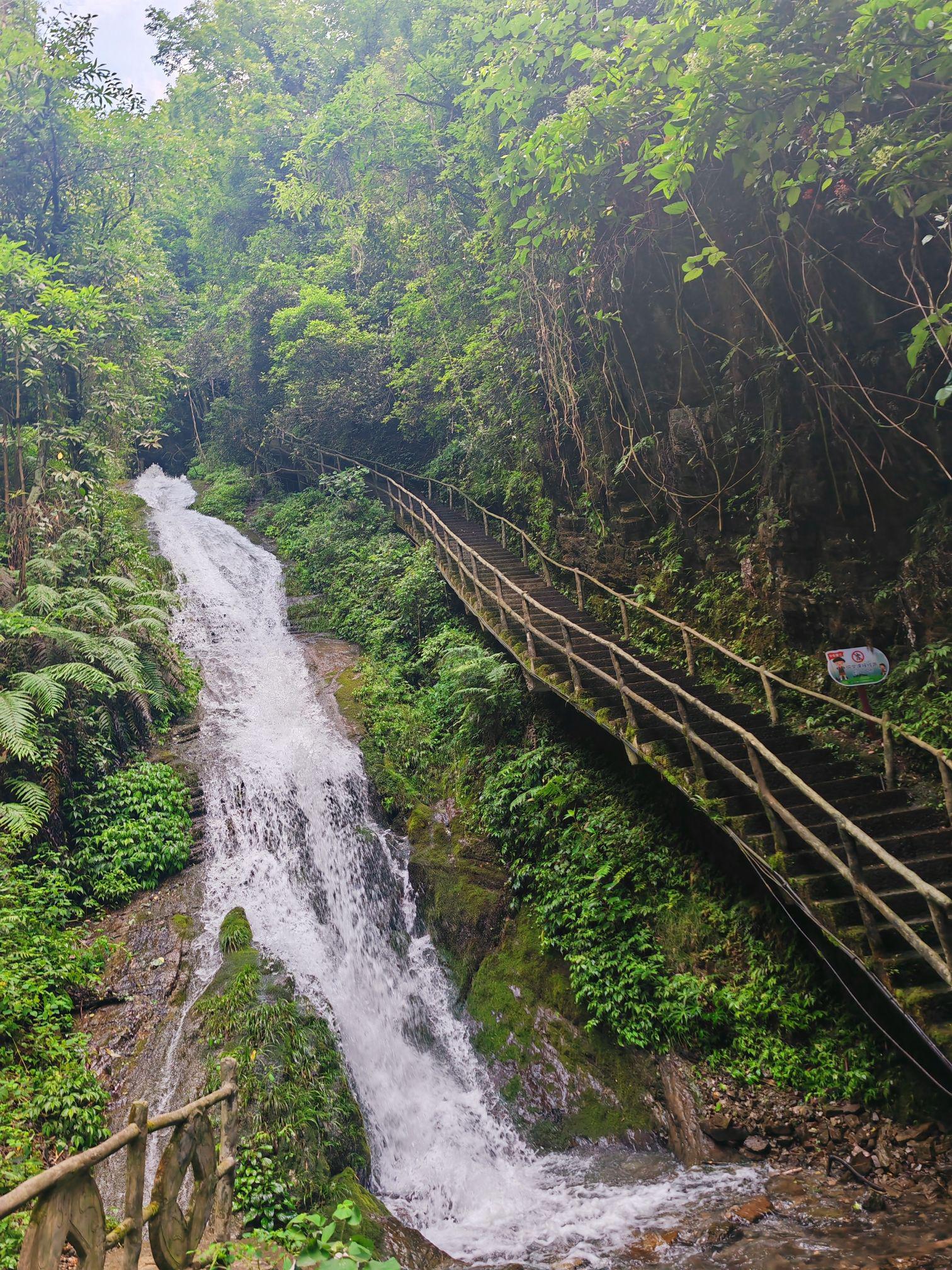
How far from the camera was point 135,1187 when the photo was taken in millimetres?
3205

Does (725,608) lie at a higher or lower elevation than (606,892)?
higher

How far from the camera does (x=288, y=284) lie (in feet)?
85.4

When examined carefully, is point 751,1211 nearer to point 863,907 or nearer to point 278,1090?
point 863,907

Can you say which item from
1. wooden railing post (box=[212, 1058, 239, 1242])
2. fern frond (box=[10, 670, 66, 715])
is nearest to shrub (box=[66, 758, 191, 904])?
fern frond (box=[10, 670, 66, 715])

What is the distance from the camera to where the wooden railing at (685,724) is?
5.20 metres

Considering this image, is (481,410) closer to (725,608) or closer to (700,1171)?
(725,608)

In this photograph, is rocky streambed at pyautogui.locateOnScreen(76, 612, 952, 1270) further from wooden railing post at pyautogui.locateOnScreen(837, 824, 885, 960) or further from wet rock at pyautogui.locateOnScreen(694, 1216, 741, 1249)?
wooden railing post at pyautogui.locateOnScreen(837, 824, 885, 960)

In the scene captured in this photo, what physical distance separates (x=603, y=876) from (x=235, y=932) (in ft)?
14.1

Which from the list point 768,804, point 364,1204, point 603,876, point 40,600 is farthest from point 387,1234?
point 40,600

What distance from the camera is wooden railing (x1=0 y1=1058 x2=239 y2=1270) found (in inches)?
102

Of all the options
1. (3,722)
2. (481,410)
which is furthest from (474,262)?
(3,722)

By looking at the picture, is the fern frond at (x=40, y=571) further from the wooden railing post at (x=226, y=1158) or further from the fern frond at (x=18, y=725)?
the wooden railing post at (x=226, y=1158)

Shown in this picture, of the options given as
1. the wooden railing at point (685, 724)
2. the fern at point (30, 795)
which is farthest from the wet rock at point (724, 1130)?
the fern at point (30, 795)

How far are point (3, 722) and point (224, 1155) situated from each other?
6.03 metres
